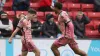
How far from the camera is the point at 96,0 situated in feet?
46.0

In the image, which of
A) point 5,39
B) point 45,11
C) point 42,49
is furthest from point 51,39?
point 45,11

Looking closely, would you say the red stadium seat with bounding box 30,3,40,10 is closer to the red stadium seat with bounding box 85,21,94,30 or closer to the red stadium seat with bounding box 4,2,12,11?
the red stadium seat with bounding box 4,2,12,11

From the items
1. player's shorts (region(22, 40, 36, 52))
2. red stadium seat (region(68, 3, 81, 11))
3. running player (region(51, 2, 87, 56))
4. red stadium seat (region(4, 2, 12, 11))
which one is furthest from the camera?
red stadium seat (region(68, 3, 81, 11))

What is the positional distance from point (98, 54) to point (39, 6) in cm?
328

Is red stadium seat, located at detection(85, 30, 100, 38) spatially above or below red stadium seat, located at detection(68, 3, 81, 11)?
below

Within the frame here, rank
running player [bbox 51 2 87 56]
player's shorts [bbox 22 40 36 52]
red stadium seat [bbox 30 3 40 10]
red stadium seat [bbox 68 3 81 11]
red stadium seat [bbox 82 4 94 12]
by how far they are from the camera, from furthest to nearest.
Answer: red stadium seat [bbox 82 4 94 12] < red stadium seat [bbox 68 3 81 11] < red stadium seat [bbox 30 3 40 10] < player's shorts [bbox 22 40 36 52] < running player [bbox 51 2 87 56]

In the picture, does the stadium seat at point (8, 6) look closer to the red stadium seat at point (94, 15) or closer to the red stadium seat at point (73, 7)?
the red stadium seat at point (73, 7)

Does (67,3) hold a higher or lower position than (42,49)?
higher

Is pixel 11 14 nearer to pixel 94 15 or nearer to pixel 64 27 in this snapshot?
pixel 94 15

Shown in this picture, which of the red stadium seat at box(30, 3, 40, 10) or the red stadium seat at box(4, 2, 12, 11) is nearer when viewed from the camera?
the red stadium seat at box(4, 2, 12, 11)

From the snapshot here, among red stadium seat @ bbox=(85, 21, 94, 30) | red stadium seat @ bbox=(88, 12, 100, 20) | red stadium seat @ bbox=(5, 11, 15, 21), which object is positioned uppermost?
red stadium seat @ bbox=(5, 11, 15, 21)

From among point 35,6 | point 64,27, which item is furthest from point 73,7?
point 64,27

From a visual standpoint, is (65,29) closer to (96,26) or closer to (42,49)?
(42,49)

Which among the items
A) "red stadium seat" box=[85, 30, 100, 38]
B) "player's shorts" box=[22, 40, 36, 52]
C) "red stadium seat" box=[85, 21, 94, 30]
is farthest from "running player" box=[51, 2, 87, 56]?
"red stadium seat" box=[85, 21, 94, 30]
